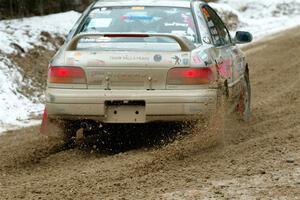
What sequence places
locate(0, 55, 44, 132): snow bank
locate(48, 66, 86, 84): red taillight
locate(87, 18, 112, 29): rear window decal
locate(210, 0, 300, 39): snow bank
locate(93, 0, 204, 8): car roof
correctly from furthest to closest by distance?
locate(210, 0, 300, 39): snow bank, locate(0, 55, 44, 132): snow bank, locate(93, 0, 204, 8): car roof, locate(87, 18, 112, 29): rear window decal, locate(48, 66, 86, 84): red taillight

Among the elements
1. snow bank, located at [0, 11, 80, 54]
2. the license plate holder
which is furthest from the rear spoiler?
snow bank, located at [0, 11, 80, 54]

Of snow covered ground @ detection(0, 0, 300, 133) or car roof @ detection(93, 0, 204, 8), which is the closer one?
car roof @ detection(93, 0, 204, 8)

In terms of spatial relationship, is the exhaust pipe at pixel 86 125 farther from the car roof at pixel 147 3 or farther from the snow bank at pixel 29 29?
the snow bank at pixel 29 29

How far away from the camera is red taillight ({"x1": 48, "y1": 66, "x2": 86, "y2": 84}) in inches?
256

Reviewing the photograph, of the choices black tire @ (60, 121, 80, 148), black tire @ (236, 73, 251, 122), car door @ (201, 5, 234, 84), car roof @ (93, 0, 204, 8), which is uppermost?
car roof @ (93, 0, 204, 8)

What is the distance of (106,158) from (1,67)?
6187 mm

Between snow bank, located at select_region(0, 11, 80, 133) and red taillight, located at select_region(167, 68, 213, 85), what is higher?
red taillight, located at select_region(167, 68, 213, 85)

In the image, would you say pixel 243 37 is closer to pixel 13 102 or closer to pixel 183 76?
pixel 183 76

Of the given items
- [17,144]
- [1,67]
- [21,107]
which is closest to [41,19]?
[1,67]

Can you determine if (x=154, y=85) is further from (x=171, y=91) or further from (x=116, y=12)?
(x=116, y=12)

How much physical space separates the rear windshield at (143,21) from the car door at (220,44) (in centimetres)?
38

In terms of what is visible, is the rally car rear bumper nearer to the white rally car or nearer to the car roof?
the white rally car

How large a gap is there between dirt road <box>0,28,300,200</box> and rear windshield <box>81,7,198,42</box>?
114 cm

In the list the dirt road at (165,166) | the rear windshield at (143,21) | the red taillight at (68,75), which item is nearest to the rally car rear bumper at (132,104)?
the red taillight at (68,75)
